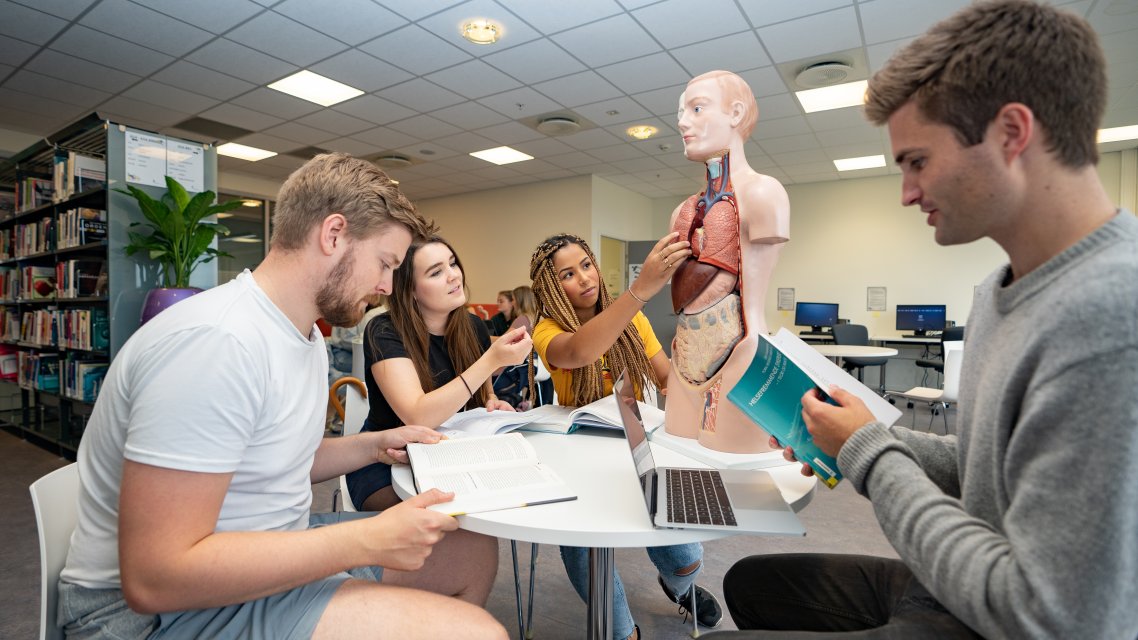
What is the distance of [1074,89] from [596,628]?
1.29m

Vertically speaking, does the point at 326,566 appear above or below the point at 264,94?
below

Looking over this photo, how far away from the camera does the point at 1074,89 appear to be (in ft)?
2.20

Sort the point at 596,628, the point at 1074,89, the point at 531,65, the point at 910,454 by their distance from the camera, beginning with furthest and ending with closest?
the point at 531,65
the point at 596,628
the point at 910,454
the point at 1074,89

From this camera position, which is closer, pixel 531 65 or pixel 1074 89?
pixel 1074 89

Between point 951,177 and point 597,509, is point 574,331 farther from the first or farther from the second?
point 951,177

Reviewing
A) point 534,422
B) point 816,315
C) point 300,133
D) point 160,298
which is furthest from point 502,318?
point 816,315

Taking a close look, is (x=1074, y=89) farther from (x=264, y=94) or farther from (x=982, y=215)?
(x=264, y=94)

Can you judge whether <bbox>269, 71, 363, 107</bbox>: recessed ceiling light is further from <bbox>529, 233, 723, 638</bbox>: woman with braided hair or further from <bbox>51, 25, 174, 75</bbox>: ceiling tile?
<bbox>529, 233, 723, 638</bbox>: woman with braided hair

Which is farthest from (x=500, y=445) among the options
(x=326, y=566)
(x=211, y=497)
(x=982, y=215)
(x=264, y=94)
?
(x=264, y=94)

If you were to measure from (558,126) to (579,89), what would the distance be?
94 centimetres

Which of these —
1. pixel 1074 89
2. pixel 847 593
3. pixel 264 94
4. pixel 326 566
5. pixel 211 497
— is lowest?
pixel 847 593

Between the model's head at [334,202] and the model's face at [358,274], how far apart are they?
23mm

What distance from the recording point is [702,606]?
6.95 ft

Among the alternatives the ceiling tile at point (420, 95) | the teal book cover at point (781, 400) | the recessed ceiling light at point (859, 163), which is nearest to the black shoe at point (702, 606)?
the teal book cover at point (781, 400)
